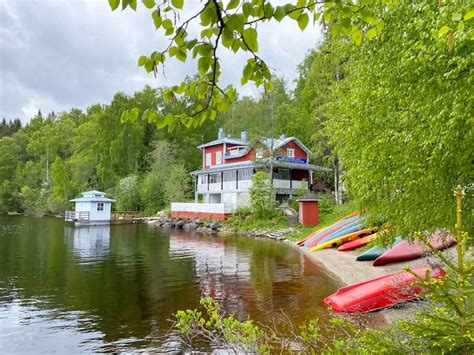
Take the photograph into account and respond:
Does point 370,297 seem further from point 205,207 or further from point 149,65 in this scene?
point 205,207

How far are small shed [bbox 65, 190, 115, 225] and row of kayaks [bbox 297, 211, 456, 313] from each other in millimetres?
25096

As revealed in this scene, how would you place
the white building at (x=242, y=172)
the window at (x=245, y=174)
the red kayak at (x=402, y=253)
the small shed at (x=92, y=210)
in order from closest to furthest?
the red kayak at (x=402, y=253)
the white building at (x=242, y=172)
the window at (x=245, y=174)
the small shed at (x=92, y=210)

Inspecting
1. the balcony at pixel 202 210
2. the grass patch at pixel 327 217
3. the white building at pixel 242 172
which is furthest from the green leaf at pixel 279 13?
the balcony at pixel 202 210

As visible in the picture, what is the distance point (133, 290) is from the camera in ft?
43.0

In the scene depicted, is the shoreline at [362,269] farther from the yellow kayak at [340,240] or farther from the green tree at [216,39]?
the green tree at [216,39]

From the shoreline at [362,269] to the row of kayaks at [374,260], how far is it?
242 mm

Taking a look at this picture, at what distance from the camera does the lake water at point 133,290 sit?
8883 mm

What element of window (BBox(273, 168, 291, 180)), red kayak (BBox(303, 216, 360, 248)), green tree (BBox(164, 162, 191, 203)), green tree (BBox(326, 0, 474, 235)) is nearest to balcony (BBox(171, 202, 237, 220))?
green tree (BBox(164, 162, 191, 203))

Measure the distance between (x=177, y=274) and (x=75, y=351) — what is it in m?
7.66

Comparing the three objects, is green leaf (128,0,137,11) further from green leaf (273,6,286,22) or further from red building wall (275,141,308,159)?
red building wall (275,141,308,159)

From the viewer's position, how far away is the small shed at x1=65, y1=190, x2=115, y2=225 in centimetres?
4072

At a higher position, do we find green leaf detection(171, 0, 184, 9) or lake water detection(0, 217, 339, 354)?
green leaf detection(171, 0, 184, 9)

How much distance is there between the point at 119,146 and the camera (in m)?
53.4

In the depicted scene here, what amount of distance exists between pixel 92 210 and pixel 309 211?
2385 centimetres
